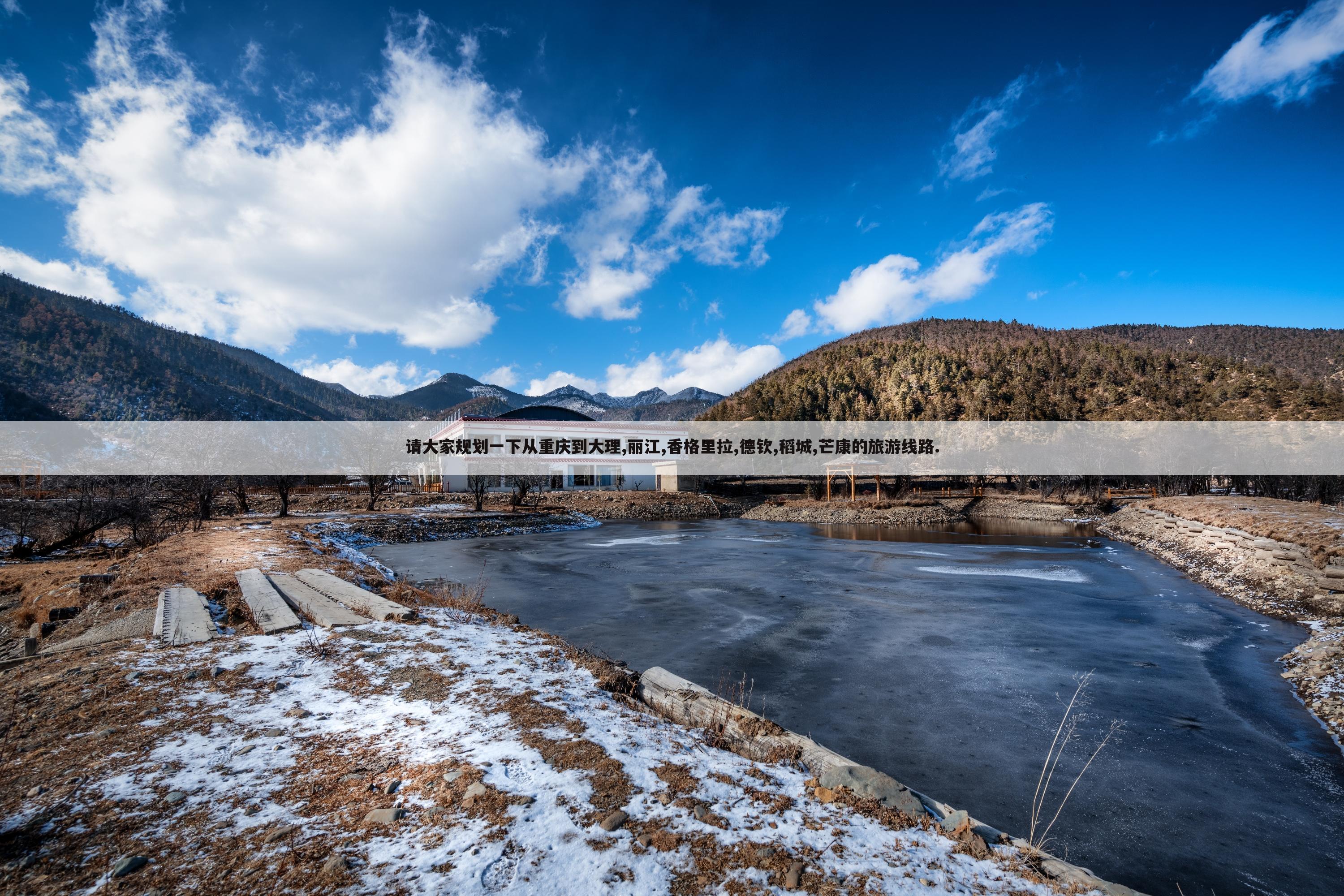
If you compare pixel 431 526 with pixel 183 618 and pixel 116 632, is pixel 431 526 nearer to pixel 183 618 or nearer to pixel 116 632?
pixel 183 618

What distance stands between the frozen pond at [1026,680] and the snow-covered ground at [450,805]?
2.22 m

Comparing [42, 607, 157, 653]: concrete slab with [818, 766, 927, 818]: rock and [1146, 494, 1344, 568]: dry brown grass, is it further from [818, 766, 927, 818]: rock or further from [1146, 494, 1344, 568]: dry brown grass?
[1146, 494, 1344, 568]: dry brown grass

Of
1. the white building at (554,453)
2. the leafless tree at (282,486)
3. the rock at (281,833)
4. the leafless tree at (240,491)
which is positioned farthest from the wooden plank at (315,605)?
the white building at (554,453)

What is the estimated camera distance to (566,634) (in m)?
9.16

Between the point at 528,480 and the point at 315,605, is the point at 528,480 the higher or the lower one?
the higher one

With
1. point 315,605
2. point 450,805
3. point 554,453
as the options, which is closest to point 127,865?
point 450,805

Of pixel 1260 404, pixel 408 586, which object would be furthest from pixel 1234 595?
pixel 1260 404

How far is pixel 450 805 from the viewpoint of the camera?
299 centimetres

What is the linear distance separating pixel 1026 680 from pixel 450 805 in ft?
24.1

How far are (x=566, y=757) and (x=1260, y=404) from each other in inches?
3626

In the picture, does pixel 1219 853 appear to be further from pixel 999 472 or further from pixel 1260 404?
pixel 1260 404

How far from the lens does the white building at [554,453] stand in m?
49.0

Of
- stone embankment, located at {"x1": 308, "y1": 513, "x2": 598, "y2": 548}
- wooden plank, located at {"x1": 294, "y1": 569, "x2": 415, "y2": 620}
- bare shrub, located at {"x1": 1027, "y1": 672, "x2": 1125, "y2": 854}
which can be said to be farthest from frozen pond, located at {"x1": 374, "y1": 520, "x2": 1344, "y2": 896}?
stone embankment, located at {"x1": 308, "y1": 513, "x2": 598, "y2": 548}

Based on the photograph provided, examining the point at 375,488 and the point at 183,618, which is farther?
the point at 375,488
